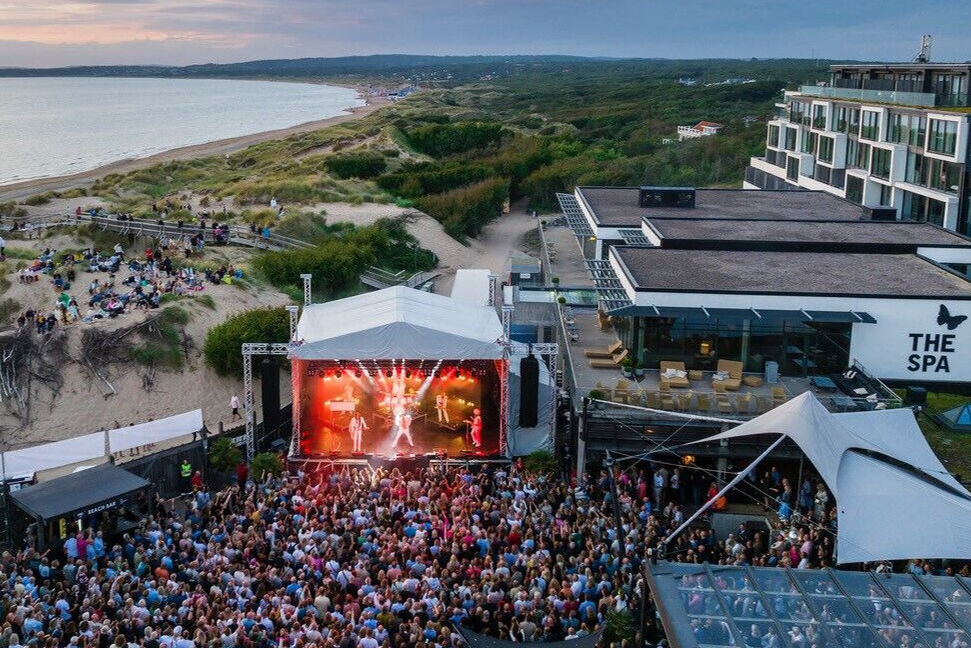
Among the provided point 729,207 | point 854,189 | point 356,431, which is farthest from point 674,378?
point 854,189

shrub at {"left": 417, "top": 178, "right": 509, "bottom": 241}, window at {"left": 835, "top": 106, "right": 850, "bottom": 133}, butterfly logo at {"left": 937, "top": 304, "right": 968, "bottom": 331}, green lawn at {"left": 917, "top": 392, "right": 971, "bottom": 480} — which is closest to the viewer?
green lawn at {"left": 917, "top": 392, "right": 971, "bottom": 480}

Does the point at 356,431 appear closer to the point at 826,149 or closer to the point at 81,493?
the point at 81,493

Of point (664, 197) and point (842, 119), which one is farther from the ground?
point (842, 119)

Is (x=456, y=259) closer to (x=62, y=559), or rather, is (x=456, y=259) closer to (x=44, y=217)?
(x=44, y=217)

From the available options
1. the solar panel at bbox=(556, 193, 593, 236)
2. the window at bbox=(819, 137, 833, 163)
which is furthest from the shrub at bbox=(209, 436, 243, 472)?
the window at bbox=(819, 137, 833, 163)

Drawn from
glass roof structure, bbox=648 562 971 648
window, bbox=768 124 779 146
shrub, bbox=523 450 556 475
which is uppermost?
window, bbox=768 124 779 146

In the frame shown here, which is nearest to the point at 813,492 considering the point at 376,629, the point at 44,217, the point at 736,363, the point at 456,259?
the point at 736,363

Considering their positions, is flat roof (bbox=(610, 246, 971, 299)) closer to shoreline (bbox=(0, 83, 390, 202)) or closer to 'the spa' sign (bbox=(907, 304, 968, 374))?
'the spa' sign (bbox=(907, 304, 968, 374))
